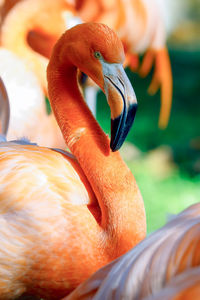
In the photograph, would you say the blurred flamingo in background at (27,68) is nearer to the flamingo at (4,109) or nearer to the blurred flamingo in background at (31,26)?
the blurred flamingo in background at (31,26)

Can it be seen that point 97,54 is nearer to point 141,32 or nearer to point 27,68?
point 27,68

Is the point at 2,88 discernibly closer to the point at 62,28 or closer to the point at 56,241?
the point at 62,28

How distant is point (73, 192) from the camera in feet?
4.07

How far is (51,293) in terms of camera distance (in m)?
1.25

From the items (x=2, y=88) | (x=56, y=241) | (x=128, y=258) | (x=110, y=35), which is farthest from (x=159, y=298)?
(x=2, y=88)

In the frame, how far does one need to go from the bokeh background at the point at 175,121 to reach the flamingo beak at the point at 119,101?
4.42ft

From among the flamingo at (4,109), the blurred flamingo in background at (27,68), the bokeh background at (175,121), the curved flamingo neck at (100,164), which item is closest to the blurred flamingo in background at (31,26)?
the blurred flamingo in background at (27,68)

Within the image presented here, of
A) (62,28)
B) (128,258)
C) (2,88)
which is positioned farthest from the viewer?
(62,28)

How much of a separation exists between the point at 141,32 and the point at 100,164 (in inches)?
52.1

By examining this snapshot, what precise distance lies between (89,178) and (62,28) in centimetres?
109

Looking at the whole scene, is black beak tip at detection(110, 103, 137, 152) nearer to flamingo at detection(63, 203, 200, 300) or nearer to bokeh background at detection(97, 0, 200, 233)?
flamingo at detection(63, 203, 200, 300)

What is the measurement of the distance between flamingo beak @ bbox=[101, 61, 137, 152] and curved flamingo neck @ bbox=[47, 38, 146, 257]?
0.11 meters

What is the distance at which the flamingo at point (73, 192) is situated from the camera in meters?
1.17

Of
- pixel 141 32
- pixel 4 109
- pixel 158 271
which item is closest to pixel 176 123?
pixel 141 32
